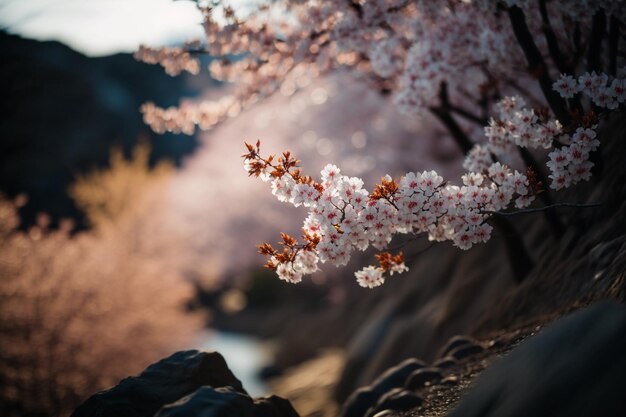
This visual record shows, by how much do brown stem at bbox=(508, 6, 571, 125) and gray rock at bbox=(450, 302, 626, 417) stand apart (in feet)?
9.34

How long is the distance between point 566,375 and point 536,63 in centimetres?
378

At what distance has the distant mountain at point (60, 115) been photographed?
3375 cm

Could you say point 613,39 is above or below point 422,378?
above

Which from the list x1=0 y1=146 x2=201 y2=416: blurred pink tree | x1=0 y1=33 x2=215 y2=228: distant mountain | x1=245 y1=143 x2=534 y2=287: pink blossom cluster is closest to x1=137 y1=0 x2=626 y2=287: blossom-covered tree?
x1=245 y1=143 x2=534 y2=287: pink blossom cluster

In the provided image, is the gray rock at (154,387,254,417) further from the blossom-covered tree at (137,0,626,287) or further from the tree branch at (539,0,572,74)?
the tree branch at (539,0,572,74)

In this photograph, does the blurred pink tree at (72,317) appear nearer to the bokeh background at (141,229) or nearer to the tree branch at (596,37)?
the bokeh background at (141,229)

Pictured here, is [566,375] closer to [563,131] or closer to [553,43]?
[563,131]

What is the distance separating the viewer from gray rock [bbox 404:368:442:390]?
5148 mm

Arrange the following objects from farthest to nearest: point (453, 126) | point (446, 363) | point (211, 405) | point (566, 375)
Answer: point (453, 126)
point (446, 363)
point (211, 405)
point (566, 375)

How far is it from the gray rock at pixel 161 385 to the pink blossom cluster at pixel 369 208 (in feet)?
4.80

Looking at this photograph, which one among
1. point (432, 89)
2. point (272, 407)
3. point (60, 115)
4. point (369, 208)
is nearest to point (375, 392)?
point (272, 407)

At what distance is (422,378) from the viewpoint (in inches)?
204

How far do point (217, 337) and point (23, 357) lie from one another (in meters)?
19.4

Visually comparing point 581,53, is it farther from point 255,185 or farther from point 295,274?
point 255,185
